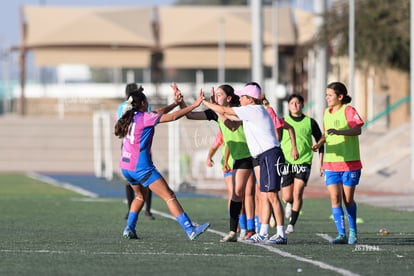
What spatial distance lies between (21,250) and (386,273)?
14.2 ft

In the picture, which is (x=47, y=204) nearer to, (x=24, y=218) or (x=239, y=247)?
(x=24, y=218)

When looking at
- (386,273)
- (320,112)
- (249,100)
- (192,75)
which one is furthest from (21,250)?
(192,75)

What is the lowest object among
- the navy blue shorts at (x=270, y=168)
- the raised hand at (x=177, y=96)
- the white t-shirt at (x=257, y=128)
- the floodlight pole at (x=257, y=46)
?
the navy blue shorts at (x=270, y=168)

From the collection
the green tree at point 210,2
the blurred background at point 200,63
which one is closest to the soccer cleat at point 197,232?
the blurred background at point 200,63

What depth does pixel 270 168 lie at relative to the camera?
1513 centimetres

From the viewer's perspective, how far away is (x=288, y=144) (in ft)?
60.5

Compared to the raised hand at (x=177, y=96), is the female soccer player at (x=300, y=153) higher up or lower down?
lower down

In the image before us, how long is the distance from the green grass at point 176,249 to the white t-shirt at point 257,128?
121 centimetres

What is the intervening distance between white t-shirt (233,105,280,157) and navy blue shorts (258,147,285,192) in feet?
0.23

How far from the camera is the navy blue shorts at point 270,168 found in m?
15.1

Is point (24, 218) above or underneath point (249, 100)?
underneath

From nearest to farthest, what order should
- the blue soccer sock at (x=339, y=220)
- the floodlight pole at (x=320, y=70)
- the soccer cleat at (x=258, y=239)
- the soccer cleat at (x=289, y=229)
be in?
the soccer cleat at (x=258, y=239), the blue soccer sock at (x=339, y=220), the soccer cleat at (x=289, y=229), the floodlight pole at (x=320, y=70)

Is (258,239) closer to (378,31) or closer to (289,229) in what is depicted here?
(289,229)

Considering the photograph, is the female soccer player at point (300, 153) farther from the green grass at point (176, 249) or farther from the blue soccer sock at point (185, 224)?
the blue soccer sock at point (185, 224)
